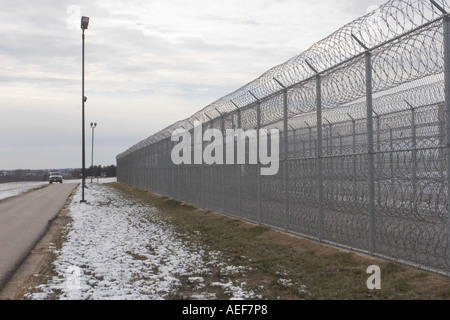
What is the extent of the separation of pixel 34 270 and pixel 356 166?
491cm

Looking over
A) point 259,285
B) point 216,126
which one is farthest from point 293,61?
point 216,126

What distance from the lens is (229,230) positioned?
1134cm

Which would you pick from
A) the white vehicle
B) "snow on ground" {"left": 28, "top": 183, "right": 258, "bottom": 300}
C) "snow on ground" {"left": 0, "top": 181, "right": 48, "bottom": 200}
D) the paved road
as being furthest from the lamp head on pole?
the white vehicle

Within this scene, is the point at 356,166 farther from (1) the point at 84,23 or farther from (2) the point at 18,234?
(1) the point at 84,23

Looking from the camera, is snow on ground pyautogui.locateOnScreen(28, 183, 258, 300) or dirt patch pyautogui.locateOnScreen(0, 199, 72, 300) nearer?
snow on ground pyautogui.locateOnScreen(28, 183, 258, 300)

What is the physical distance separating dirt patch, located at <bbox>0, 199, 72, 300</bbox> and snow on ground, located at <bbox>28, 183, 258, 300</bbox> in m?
0.16

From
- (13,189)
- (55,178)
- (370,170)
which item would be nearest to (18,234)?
(370,170)

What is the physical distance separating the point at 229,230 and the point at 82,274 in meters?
4.73

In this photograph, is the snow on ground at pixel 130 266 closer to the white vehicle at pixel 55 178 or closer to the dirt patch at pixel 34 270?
the dirt patch at pixel 34 270

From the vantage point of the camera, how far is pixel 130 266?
765 cm

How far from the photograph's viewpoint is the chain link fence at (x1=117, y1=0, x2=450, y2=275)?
6.07 metres

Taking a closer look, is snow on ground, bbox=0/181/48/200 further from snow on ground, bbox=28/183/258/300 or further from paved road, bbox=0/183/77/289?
snow on ground, bbox=28/183/258/300

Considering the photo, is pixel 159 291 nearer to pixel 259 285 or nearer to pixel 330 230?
pixel 259 285

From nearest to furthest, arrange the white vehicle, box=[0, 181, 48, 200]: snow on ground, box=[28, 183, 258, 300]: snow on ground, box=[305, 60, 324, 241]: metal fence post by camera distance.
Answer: box=[28, 183, 258, 300]: snow on ground → box=[305, 60, 324, 241]: metal fence post → box=[0, 181, 48, 200]: snow on ground → the white vehicle
